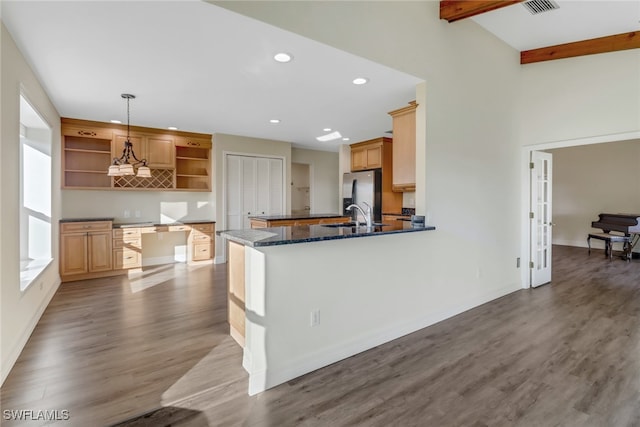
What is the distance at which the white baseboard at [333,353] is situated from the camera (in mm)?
2078

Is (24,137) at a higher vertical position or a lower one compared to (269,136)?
lower

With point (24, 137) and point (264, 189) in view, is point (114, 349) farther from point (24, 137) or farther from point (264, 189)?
point (264, 189)

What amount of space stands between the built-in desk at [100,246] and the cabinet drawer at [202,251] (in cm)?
43

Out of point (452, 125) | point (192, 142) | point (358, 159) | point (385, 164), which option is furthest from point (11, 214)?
point (358, 159)

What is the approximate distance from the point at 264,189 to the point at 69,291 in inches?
145

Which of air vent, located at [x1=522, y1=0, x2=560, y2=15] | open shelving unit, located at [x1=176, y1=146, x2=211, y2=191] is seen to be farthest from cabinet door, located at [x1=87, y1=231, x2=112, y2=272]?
air vent, located at [x1=522, y1=0, x2=560, y2=15]

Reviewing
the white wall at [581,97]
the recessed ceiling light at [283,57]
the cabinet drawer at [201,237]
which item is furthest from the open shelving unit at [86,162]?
the white wall at [581,97]

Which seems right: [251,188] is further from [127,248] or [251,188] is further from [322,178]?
[127,248]

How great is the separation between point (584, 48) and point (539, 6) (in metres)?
1.11

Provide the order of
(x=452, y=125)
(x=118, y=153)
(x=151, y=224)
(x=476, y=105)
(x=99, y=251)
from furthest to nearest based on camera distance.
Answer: (x=151, y=224) → (x=118, y=153) → (x=99, y=251) → (x=476, y=105) → (x=452, y=125)

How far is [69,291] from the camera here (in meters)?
4.20

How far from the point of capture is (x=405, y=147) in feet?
11.7

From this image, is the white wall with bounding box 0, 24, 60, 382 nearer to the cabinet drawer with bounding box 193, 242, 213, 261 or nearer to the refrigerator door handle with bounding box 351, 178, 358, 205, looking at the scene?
the cabinet drawer with bounding box 193, 242, 213, 261

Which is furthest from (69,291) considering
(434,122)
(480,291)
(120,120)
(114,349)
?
(480,291)
